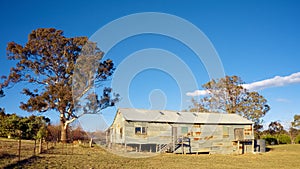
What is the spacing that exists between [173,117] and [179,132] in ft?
5.79

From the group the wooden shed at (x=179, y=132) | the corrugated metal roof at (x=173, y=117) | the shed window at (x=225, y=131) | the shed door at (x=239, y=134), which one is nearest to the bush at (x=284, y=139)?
the wooden shed at (x=179, y=132)

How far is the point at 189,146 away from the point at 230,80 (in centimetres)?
1810

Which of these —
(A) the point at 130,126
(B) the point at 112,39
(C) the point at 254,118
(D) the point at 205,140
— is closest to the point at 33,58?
(A) the point at 130,126

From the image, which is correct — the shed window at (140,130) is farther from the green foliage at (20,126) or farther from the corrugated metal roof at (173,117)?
the green foliage at (20,126)

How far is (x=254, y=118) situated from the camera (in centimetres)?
4100

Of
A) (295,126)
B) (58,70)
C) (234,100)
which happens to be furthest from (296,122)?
(58,70)

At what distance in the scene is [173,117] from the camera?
91.9 feet

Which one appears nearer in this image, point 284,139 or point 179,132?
point 179,132

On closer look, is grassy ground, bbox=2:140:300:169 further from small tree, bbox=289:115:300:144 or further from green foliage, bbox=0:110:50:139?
small tree, bbox=289:115:300:144

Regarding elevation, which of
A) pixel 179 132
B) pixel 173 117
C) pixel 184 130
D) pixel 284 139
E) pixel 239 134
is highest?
pixel 173 117

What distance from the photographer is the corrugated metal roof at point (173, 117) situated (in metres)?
26.4

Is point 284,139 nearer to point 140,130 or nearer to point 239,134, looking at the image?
point 239,134

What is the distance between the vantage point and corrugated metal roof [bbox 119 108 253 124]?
26.4 metres

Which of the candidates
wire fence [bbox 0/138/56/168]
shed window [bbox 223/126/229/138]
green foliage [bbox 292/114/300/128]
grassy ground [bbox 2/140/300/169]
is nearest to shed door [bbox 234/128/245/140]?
shed window [bbox 223/126/229/138]
